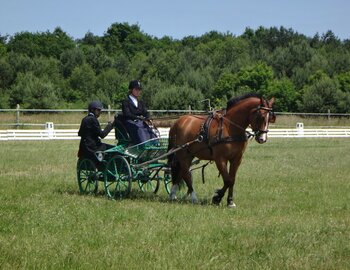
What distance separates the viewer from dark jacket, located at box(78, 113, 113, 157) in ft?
40.4

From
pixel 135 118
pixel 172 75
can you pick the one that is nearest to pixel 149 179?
pixel 135 118

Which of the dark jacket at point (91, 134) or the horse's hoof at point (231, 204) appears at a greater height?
the dark jacket at point (91, 134)

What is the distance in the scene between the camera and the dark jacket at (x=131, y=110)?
12.0 m

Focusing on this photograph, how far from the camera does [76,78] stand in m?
72.1

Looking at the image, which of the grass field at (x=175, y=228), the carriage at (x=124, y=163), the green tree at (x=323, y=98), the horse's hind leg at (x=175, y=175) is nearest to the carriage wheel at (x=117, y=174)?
the carriage at (x=124, y=163)

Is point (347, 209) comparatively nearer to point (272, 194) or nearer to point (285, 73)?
point (272, 194)

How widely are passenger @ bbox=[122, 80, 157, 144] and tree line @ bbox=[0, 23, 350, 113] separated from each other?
41365 mm

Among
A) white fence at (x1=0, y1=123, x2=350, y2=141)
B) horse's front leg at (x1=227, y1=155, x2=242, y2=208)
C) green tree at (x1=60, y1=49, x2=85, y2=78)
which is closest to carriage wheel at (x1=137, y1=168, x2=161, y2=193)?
horse's front leg at (x1=227, y1=155, x2=242, y2=208)

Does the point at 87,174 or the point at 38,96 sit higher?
the point at 38,96

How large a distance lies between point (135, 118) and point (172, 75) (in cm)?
6240

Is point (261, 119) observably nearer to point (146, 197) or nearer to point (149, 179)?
point (149, 179)

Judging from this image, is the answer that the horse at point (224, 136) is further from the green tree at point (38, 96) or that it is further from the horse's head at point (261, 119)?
the green tree at point (38, 96)

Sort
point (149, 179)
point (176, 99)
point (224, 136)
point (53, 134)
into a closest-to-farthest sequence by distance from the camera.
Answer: point (224, 136) → point (149, 179) → point (53, 134) → point (176, 99)

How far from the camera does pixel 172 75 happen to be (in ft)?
243
